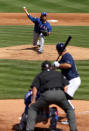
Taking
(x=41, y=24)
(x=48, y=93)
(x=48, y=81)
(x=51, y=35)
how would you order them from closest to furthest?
(x=48, y=93) < (x=48, y=81) < (x=41, y=24) < (x=51, y=35)

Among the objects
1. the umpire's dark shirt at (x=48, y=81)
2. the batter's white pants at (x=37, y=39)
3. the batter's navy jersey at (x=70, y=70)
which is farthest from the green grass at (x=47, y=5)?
the umpire's dark shirt at (x=48, y=81)

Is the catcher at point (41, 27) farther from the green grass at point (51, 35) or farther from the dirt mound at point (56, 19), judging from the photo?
the dirt mound at point (56, 19)

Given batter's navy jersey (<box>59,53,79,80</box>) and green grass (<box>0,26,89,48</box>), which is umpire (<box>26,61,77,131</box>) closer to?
batter's navy jersey (<box>59,53,79,80</box>)

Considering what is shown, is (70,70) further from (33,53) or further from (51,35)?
(51,35)

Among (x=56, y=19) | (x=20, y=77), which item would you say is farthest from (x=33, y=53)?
(x=56, y=19)

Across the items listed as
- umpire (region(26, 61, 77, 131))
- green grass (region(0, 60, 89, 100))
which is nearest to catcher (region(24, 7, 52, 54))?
green grass (region(0, 60, 89, 100))
